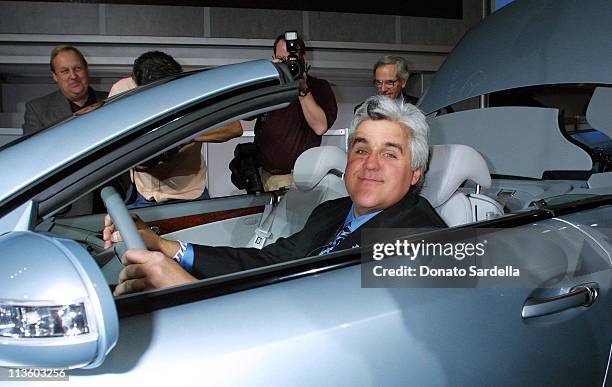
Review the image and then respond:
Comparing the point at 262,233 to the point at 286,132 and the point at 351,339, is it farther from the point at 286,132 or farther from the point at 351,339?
the point at 351,339

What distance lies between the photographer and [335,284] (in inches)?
38.3

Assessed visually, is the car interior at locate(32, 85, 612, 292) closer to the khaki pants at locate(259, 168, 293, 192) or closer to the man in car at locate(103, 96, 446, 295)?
the man in car at locate(103, 96, 446, 295)

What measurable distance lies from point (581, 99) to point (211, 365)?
1.91 m

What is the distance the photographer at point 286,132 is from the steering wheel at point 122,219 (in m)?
1.50

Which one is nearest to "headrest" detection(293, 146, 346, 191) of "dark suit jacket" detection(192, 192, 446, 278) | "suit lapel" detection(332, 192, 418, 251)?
"dark suit jacket" detection(192, 192, 446, 278)

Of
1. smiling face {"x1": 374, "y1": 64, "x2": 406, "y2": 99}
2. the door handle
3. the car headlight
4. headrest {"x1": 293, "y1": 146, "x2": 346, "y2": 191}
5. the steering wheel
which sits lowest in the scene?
the door handle

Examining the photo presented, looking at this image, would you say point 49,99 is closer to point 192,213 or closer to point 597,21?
point 192,213

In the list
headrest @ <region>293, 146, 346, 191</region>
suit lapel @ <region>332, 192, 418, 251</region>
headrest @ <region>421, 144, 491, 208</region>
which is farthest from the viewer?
headrest @ <region>293, 146, 346, 191</region>

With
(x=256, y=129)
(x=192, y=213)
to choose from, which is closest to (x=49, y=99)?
(x=256, y=129)

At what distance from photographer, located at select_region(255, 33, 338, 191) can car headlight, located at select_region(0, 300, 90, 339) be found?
1973mm

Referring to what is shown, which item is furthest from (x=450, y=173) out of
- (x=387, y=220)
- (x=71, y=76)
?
(x=71, y=76)

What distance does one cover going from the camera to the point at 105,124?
2.69 feet

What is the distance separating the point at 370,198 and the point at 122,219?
65 cm

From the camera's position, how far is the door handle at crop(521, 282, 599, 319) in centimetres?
111
